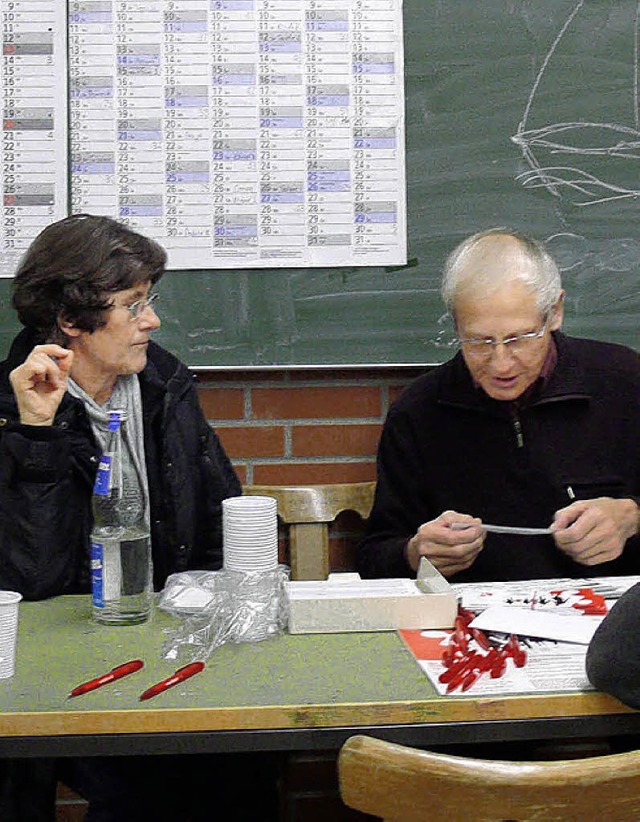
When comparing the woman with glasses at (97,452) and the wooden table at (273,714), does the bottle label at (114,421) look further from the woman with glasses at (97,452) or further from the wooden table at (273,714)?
the wooden table at (273,714)

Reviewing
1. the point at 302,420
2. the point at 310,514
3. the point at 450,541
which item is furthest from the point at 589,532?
the point at 302,420

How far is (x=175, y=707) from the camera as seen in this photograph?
116cm

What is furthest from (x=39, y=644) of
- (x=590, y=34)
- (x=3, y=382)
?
(x=590, y=34)

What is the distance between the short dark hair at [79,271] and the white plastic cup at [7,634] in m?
0.82

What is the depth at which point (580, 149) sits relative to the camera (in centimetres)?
231

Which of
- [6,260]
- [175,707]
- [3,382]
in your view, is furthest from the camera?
[6,260]

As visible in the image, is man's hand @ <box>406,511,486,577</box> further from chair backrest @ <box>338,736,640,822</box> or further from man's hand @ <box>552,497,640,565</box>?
chair backrest @ <box>338,736,640,822</box>

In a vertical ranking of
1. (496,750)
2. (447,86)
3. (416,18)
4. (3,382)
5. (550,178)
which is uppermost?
(416,18)

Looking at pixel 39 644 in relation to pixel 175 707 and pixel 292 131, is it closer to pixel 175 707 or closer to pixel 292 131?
pixel 175 707

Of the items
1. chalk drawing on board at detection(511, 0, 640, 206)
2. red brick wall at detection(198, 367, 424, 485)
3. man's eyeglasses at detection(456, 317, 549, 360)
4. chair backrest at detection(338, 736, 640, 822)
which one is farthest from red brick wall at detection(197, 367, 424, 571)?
chair backrest at detection(338, 736, 640, 822)

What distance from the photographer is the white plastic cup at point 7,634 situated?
1256 mm

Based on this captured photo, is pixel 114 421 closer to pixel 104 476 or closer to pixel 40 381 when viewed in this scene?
pixel 104 476

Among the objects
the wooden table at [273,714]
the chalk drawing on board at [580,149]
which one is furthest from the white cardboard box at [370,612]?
the chalk drawing on board at [580,149]

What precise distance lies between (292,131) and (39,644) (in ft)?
4.30
